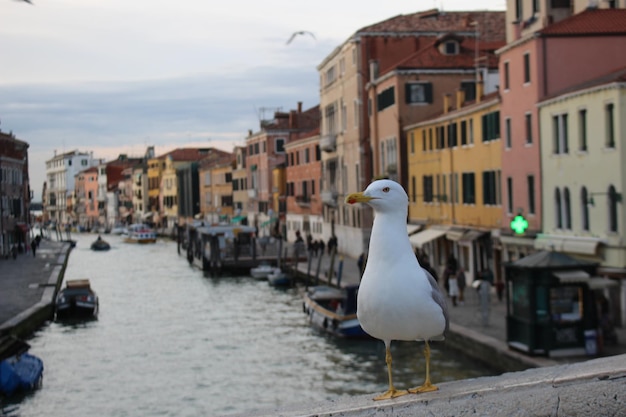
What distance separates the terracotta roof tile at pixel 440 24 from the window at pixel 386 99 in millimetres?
3337

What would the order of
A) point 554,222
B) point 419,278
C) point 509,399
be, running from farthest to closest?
point 554,222
point 419,278
point 509,399

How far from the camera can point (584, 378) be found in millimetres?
3252

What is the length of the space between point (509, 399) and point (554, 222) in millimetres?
20659

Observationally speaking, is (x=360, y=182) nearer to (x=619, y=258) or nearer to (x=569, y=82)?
(x=569, y=82)

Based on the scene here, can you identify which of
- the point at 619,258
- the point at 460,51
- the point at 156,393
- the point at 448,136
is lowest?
the point at 156,393

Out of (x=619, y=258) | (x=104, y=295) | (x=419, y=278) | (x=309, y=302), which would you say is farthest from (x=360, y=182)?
(x=419, y=278)

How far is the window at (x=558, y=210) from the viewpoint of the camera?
23.0m

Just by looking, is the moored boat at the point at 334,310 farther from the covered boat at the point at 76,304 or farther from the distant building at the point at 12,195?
the distant building at the point at 12,195

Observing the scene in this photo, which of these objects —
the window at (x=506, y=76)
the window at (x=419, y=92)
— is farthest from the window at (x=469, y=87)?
the window at (x=506, y=76)

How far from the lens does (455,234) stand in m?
30.5

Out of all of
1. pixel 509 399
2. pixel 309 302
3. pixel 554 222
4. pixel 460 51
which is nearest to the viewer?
pixel 509 399

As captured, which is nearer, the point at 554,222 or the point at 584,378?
the point at 584,378

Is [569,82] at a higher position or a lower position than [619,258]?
higher

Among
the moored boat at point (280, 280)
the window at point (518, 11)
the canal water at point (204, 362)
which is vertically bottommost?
the canal water at point (204, 362)
